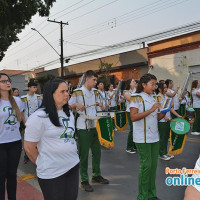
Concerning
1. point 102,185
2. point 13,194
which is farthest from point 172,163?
point 13,194

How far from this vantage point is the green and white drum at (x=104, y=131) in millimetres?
4277

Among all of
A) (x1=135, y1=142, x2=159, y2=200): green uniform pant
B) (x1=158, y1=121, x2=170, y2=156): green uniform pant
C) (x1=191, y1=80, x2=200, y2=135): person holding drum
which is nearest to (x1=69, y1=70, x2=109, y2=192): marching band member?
(x1=135, y1=142, x2=159, y2=200): green uniform pant

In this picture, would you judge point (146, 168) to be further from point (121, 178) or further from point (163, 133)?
point (163, 133)

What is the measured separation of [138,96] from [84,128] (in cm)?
124

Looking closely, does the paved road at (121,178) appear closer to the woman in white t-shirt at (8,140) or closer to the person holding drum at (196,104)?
the woman in white t-shirt at (8,140)

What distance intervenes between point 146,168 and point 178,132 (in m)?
1.13

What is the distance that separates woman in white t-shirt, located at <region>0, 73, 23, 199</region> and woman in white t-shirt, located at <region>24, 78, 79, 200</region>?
118 cm

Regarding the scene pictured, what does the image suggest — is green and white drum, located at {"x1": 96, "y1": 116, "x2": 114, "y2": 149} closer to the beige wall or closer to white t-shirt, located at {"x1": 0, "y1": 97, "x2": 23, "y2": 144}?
white t-shirt, located at {"x1": 0, "y1": 97, "x2": 23, "y2": 144}

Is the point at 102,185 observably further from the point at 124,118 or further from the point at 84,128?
the point at 124,118

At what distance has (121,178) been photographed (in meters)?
4.95

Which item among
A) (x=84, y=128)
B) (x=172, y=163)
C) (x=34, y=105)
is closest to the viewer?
(x=84, y=128)

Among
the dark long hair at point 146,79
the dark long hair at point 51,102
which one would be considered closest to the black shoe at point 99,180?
the dark long hair at point 146,79

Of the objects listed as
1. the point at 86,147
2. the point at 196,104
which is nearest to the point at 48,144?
the point at 86,147

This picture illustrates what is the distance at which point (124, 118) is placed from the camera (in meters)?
6.02
